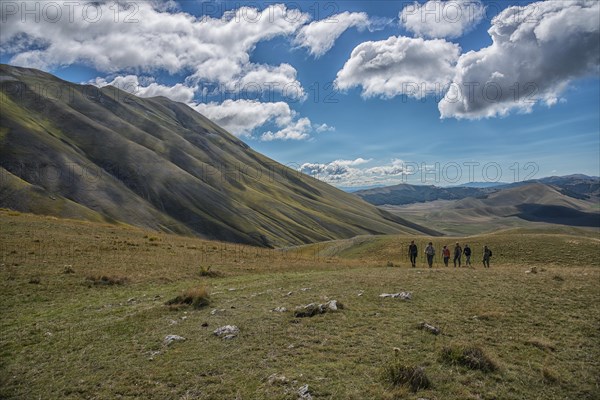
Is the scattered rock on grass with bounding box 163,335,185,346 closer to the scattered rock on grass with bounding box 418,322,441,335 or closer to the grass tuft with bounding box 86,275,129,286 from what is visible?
the scattered rock on grass with bounding box 418,322,441,335

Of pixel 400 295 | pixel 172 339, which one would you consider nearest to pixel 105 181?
pixel 172 339

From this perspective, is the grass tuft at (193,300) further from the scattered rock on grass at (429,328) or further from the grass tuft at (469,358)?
the grass tuft at (469,358)

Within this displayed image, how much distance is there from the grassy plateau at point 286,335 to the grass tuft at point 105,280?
10 cm

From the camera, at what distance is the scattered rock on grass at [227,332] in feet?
45.3

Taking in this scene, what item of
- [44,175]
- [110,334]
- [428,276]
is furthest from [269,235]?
[110,334]

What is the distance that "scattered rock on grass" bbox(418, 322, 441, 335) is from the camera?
14.0 m

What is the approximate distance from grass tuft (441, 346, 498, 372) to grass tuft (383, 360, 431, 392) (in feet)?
5.61

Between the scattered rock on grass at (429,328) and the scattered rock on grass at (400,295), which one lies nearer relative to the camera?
the scattered rock on grass at (429,328)

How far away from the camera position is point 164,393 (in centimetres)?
971

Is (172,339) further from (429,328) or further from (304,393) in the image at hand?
(429,328)

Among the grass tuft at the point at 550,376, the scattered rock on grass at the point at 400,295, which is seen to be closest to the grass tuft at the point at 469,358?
the grass tuft at the point at 550,376

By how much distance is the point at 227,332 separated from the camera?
14.2m

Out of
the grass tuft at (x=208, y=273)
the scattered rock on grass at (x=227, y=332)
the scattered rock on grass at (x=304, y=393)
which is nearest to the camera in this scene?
the scattered rock on grass at (x=304, y=393)

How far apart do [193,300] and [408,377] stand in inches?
479
